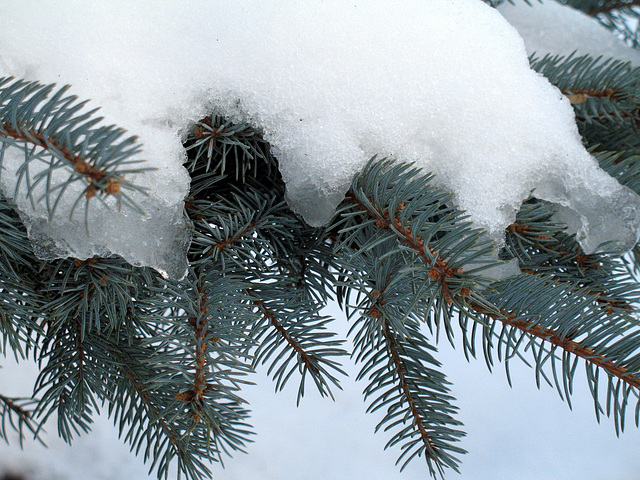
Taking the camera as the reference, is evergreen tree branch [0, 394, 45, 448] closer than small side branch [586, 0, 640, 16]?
Yes

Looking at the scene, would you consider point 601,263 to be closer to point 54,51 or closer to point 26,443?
point 54,51

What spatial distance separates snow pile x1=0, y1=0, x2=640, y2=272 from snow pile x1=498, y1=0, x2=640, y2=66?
239 millimetres

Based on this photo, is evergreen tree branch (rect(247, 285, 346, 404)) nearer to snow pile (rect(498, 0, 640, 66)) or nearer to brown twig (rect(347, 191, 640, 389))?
brown twig (rect(347, 191, 640, 389))

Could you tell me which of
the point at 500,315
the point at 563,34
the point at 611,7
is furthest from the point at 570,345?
the point at 611,7

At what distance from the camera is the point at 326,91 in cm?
34

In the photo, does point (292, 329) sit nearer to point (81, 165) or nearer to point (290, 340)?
point (290, 340)

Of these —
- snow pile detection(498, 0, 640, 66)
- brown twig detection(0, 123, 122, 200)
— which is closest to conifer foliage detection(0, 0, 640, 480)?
brown twig detection(0, 123, 122, 200)

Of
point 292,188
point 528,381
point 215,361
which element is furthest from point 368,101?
point 528,381

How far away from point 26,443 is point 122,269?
2.48 ft

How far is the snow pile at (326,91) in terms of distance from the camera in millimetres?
325

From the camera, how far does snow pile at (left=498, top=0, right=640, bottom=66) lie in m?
0.58

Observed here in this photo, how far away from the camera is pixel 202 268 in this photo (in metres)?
0.35

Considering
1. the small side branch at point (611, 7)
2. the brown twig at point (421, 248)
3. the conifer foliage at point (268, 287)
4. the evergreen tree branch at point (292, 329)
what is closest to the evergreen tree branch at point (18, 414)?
the conifer foliage at point (268, 287)

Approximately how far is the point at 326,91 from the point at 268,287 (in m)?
0.14
